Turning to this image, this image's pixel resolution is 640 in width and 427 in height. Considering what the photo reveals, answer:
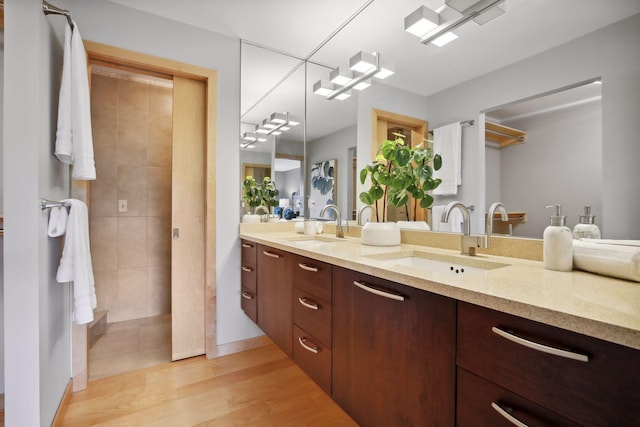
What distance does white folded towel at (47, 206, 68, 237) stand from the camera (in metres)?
1.42

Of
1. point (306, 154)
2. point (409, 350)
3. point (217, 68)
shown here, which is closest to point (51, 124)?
point (217, 68)

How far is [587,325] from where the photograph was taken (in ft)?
1.67

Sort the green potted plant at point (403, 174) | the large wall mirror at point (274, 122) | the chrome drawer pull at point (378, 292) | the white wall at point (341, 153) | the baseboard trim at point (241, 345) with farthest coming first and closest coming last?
the large wall mirror at point (274, 122) < the baseboard trim at point (241, 345) < the white wall at point (341, 153) < the green potted plant at point (403, 174) < the chrome drawer pull at point (378, 292)

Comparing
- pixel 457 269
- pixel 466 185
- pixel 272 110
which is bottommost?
pixel 457 269

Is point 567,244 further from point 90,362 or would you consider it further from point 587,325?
point 90,362

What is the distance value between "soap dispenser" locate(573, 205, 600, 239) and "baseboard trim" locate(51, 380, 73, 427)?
248cm

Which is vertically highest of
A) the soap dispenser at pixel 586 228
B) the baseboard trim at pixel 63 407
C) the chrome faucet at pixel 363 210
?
the chrome faucet at pixel 363 210

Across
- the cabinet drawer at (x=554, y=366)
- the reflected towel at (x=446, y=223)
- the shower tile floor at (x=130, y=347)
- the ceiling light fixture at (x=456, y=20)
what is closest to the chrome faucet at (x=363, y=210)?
the reflected towel at (x=446, y=223)

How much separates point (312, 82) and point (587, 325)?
2440mm

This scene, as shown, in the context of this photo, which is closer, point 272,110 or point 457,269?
point 457,269

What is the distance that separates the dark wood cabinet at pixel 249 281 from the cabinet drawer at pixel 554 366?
155 cm

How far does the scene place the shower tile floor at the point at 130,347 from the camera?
2098 mm

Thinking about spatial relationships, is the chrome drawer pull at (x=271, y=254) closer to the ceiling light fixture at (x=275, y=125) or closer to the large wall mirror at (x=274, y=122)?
the large wall mirror at (x=274, y=122)

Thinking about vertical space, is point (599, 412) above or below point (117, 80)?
below
